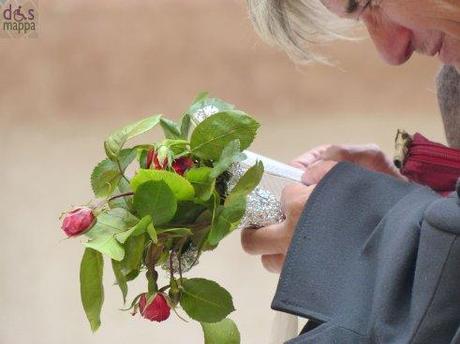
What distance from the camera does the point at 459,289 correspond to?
55 cm

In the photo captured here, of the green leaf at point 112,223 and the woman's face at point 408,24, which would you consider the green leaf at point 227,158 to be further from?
the woman's face at point 408,24

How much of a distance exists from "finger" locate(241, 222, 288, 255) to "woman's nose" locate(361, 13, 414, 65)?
21 centimetres

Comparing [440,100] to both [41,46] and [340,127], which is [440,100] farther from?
Answer: [41,46]

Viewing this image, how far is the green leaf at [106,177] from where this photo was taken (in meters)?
0.75

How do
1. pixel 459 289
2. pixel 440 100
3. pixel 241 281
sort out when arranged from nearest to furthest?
pixel 459 289 < pixel 440 100 < pixel 241 281

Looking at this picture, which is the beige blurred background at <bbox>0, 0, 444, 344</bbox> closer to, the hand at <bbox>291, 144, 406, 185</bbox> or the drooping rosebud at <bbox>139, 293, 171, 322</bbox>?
the hand at <bbox>291, 144, 406, 185</bbox>

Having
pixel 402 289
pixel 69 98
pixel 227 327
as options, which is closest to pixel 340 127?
pixel 69 98

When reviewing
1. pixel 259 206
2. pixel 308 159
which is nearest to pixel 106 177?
pixel 259 206

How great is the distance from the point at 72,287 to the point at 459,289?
4.37 feet

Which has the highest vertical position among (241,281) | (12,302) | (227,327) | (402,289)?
(402,289)

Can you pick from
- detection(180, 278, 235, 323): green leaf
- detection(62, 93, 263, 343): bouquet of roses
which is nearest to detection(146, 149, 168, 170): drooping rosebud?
detection(62, 93, 263, 343): bouquet of roses

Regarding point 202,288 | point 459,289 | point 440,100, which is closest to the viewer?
point 459,289

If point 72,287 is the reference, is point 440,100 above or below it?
above

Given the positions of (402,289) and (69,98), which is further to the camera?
(69,98)
